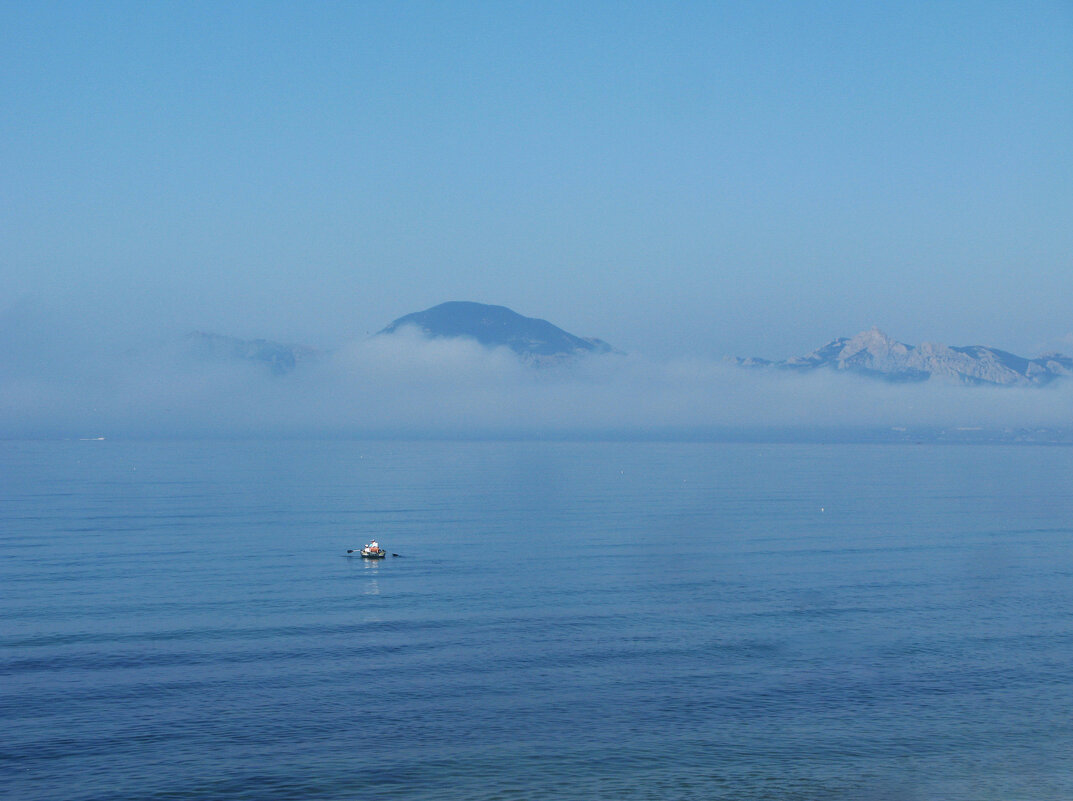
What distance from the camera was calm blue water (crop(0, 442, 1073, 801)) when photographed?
47375 millimetres

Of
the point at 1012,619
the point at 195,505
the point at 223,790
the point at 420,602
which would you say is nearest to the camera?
the point at 223,790

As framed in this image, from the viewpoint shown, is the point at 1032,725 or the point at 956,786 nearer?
the point at 956,786

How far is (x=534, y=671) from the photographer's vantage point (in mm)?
62781

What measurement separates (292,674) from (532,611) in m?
23.9

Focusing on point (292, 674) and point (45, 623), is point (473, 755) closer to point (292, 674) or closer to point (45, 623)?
point (292, 674)

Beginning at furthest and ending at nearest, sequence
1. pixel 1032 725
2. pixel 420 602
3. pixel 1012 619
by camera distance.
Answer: pixel 420 602
pixel 1012 619
pixel 1032 725

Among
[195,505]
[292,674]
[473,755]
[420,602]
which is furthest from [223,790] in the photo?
[195,505]

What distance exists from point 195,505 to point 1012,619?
443ft

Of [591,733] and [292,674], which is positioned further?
[292,674]

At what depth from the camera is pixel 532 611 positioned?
80250mm

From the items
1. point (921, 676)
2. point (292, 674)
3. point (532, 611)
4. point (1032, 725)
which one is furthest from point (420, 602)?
point (1032, 725)

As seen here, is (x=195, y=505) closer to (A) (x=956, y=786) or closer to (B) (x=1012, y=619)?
(B) (x=1012, y=619)

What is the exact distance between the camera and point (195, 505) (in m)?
172

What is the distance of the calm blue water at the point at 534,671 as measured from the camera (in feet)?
155
